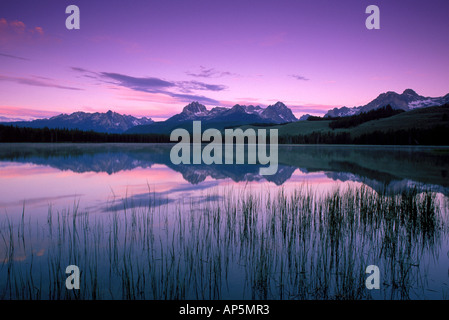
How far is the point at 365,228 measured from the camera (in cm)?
1094

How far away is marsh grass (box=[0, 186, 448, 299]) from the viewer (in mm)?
6750

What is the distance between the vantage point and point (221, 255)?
8.68m

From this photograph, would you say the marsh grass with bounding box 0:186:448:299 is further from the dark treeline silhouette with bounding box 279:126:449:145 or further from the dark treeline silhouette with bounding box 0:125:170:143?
the dark treeline silhouette with bounding box 0:125:170:143

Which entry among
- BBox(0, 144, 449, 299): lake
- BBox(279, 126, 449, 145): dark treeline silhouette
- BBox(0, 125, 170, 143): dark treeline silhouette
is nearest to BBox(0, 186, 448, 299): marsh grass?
BBox(0, 144, 449, 299): lake

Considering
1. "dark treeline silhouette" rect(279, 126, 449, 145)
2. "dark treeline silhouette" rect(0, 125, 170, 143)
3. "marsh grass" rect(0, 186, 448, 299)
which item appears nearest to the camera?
"marsh grass" rect(0, 186, 448, 299)

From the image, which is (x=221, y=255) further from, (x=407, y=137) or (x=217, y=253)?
(x=407, y=137)

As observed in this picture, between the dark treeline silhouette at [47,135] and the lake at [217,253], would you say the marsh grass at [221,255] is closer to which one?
the lake at [217,253]

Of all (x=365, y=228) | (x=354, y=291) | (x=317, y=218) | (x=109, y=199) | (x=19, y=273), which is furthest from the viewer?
(x=109, y=199)

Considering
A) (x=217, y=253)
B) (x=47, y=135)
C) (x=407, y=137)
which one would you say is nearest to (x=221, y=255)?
(x=217, y=253)

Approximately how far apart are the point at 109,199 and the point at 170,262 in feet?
32.6
